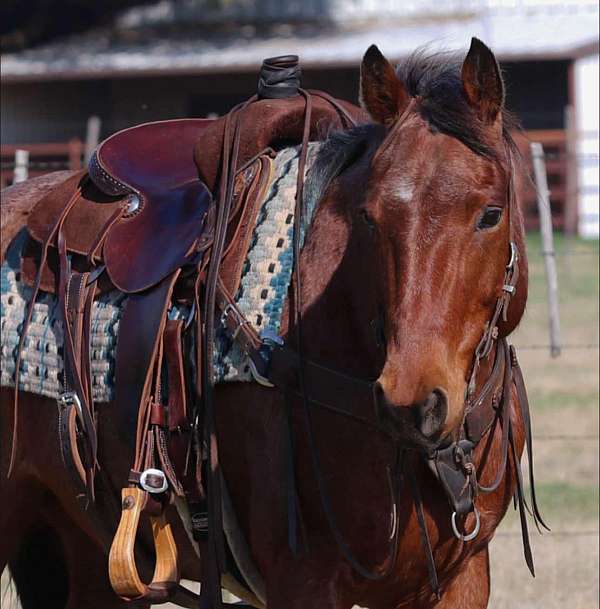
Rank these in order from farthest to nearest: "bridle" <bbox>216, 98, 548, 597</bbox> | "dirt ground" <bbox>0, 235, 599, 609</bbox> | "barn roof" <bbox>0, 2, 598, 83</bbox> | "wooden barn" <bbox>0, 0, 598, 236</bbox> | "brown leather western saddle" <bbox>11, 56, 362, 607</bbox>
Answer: "barn roof" <bbox>0, 2, 598, 83</bbox>, "wooden barn" <bbox>0, 0, 598, 236</bbox>, "dirt ground" <bbox>0, 235, 599, 609</bbox>, "brown leather western saddle" <bbox>11, 56, 362, 607</bbox>, "bridle" <bbox>216, 98, 548, 597</bbox>

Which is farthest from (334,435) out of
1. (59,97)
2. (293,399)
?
(59,97)

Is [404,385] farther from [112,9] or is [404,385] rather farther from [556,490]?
[112,9]

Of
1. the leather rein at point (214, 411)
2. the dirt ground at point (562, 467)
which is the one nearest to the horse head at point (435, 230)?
the leather rein at point (214, 411)

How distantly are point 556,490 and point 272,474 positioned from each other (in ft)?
14.2

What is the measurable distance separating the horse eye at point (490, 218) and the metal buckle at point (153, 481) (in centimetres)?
111

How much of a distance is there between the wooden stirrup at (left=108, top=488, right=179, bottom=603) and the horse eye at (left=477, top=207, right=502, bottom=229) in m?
1.15

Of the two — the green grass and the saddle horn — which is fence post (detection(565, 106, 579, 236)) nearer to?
the green grass

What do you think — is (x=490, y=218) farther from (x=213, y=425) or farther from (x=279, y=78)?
(x=279, y=78)

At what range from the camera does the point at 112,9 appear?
23453mm

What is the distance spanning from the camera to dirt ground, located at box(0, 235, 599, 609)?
16.9ft

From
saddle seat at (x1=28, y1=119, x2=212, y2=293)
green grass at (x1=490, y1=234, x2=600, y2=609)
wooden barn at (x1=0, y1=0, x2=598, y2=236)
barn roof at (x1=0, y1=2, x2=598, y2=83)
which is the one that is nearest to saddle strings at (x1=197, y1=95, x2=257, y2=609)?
saddle seat at (x1=28, y1=119, x2=212, y2=293)

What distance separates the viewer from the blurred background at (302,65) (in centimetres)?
1426

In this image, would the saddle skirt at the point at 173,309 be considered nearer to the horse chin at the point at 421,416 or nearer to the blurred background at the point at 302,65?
the horse chin at the point at 421,416

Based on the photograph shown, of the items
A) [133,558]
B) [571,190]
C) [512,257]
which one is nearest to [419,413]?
[512,257]
